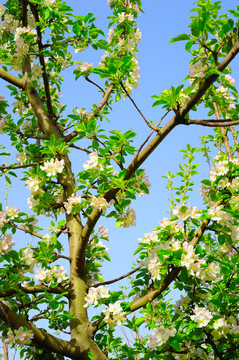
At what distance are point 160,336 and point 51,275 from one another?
2.82ft

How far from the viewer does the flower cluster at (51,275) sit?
8.41 ft

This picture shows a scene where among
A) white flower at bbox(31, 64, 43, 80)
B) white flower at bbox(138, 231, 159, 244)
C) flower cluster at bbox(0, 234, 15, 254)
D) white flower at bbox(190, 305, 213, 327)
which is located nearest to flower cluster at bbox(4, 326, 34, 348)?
flower cluster at bbox(0, 234, 15, 254)

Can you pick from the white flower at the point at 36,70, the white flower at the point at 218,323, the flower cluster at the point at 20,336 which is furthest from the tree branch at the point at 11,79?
the white flower at the point at 218,323

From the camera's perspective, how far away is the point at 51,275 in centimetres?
259

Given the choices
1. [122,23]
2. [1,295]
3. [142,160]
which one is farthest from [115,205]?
[122,23]

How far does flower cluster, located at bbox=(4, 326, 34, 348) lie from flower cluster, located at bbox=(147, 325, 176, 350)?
0.75 metres

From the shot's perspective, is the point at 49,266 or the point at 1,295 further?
the point at 49,266

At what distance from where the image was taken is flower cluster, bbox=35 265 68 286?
2562 mm

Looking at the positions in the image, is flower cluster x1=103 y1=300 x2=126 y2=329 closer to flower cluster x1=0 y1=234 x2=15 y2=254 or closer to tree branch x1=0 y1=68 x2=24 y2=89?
flower cluster x1=0 y1=234 x2=15 y2=254

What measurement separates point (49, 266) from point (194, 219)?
3.46 feet

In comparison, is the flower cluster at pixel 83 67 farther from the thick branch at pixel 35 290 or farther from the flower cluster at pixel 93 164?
the thick branch at pixel 35 290

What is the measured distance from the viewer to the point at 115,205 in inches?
99.7

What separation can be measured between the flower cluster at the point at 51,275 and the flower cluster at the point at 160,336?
76 centimetres

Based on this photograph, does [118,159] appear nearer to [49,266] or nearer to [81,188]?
[81,188]
